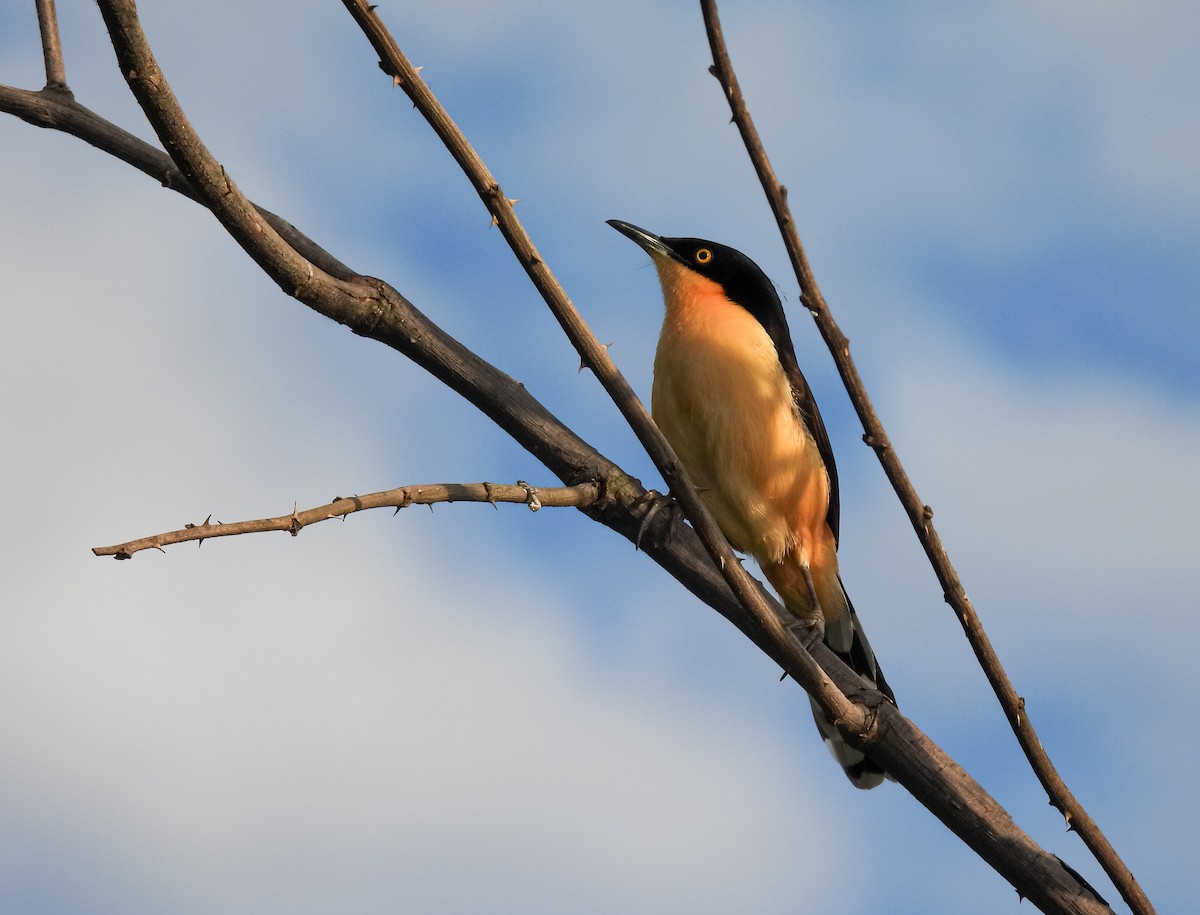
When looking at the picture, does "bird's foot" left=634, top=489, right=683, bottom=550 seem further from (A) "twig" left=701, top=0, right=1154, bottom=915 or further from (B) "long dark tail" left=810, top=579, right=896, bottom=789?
(B) "long dark tail" left=810, top=579, right=896, bottom=789

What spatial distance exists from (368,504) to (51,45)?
2.81 m

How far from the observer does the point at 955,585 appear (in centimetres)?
421

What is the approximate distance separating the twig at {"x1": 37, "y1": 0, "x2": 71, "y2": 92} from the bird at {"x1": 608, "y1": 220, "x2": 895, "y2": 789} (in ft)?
11.3

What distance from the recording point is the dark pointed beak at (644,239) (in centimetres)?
776

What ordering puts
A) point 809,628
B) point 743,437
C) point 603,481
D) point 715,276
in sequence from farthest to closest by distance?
point 715,276 → point 809,628 → point 743,437 → point 603,481

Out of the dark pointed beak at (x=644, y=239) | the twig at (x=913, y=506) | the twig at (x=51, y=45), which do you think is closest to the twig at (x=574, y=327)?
the twig at (x=913, y=506)

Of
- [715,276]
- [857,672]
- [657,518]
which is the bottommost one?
[657,518]

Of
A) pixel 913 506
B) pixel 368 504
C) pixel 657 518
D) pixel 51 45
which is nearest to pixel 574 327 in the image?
pixel 368 504

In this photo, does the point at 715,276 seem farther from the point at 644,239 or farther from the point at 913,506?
the point at 913,506

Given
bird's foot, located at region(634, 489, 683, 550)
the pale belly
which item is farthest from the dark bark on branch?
the pale belly

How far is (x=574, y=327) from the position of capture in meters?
3.83

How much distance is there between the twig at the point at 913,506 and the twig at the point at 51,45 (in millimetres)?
2999

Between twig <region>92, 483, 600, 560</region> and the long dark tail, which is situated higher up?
the long dark tail

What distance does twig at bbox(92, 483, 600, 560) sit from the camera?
3.43m
